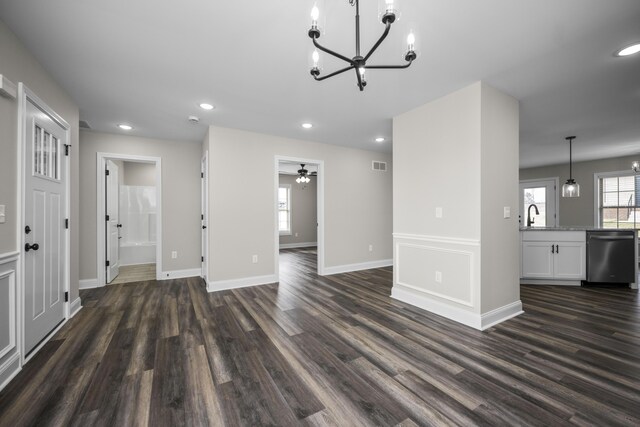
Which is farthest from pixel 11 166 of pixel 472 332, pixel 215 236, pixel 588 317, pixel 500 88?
pixel 588 317

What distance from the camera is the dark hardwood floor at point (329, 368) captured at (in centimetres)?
161

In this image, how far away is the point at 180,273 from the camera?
5.00 meters

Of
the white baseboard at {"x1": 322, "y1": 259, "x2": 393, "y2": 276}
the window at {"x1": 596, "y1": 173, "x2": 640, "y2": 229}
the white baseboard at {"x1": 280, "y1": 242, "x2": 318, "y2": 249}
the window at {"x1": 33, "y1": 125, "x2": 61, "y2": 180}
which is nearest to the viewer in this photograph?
the window at {"x1": 33, "y1": 125, "x2": 61, "y2": 180}

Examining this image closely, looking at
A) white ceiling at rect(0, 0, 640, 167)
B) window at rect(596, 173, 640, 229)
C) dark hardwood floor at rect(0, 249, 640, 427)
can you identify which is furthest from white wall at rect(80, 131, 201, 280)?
window at rect(596, 173, 640, 229)

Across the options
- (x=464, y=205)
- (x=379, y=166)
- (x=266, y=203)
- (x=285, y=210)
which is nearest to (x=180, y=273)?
(x=266, y=203)

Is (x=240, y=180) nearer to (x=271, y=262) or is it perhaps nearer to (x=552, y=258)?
(x=271, y=262)

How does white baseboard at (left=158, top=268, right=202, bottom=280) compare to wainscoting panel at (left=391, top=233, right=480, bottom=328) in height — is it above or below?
below

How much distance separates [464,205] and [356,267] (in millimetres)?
2999

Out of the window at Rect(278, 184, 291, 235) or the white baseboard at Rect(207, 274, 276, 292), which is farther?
the window at Rect(278, 184, 291, 235)

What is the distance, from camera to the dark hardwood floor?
1613 millimetres

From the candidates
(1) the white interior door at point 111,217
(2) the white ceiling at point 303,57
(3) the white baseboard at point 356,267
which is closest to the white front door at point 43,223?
(2) the white ceiling at point 303,57

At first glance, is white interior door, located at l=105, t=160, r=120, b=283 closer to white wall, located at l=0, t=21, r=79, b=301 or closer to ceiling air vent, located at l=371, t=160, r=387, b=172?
white wall, located at l=0, t=21, r=79, b=301

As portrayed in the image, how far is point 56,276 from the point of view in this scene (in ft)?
9.12

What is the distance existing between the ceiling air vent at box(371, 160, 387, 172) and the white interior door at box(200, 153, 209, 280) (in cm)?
336
